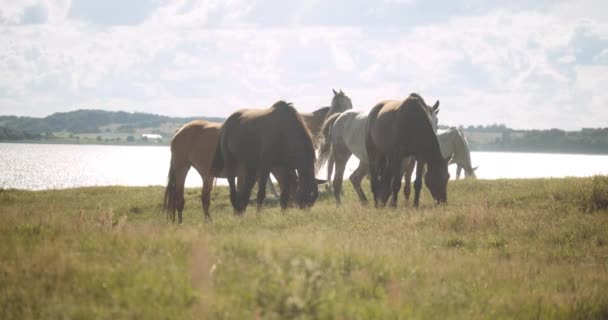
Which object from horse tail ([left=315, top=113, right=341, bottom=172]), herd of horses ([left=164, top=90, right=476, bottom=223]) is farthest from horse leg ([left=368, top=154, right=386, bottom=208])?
horse tail ([left=315, top=113, right=341, bottom=172])

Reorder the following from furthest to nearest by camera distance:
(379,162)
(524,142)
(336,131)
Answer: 1. (524,142)
2. (336,131)
3. (379,162)

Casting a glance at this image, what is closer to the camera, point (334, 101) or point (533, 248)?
point (533, 248)

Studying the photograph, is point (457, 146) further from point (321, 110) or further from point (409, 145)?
point (409, 145)

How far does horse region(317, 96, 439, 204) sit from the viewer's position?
66.3 ft

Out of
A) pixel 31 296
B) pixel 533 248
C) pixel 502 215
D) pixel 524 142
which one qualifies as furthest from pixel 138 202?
pixel 524 142

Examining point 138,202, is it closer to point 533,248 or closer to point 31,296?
point 533,248

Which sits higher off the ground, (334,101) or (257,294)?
(334,101)

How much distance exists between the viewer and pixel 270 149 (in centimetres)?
1458

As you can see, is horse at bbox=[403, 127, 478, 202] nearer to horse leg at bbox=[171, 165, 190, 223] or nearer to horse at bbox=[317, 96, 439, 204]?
horse at bbox=[317, 96, 439, 204]

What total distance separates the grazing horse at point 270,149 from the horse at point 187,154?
8.36 ft

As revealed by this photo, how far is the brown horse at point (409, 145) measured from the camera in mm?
16156

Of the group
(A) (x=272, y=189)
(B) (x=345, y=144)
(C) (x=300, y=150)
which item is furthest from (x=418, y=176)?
(A) (x=272, y=189)

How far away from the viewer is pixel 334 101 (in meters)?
23.5

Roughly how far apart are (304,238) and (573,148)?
505ft
